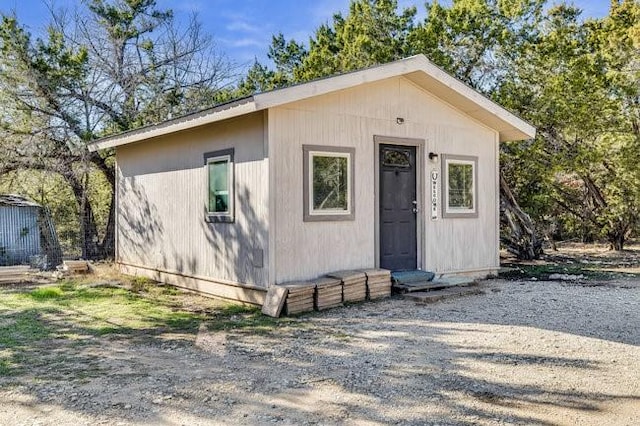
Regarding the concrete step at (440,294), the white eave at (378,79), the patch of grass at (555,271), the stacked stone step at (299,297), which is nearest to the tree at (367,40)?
the white eave at (378,79)

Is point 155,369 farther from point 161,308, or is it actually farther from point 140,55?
point 140,55

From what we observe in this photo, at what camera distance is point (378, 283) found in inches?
281

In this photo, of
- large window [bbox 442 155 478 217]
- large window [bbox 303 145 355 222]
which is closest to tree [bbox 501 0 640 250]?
large window [bbox 442 155 478 217]

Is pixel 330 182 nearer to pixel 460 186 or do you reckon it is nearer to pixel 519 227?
pixel 460 186

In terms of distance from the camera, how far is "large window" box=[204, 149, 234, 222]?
723 cm

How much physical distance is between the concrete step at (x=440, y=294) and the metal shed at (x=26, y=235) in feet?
27.2

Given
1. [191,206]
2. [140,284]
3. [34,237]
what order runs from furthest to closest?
[34,237] → [140,284] → [191,206]

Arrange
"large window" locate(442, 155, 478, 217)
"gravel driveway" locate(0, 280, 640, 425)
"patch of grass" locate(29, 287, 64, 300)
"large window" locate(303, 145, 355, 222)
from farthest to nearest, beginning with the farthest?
"large window" locate(442, 155, 478, 217)
"patch of grass" locate(29, 287, 64, 300)
"large window" locate(303, 145, 355, 222)
"gravel driveway" locate(0, 280, 640, 425)

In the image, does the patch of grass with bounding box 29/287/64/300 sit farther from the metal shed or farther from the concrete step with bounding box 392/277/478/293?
the concrete step with bounding box 392/277/478/293

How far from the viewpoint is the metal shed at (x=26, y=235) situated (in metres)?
11.3

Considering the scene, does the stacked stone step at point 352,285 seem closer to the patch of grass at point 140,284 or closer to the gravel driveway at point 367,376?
the gravel driveway at point 367,376

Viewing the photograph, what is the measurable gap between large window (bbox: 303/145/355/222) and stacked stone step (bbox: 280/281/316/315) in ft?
3.16

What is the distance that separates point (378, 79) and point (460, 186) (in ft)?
8.30

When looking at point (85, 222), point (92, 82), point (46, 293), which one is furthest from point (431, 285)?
point (92, 82)
